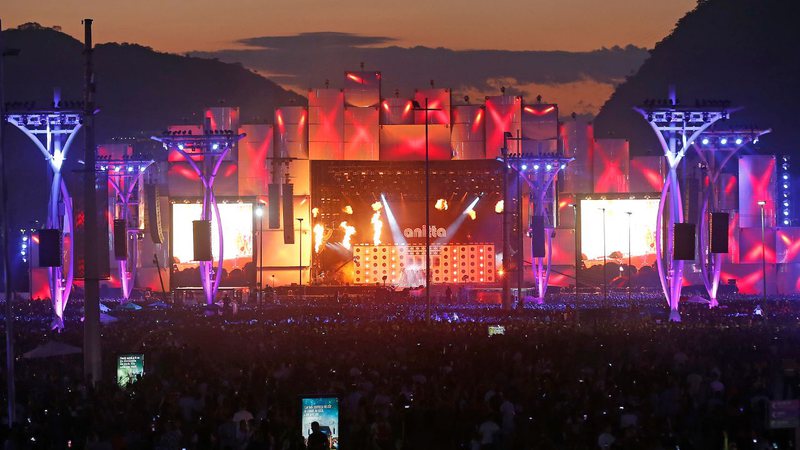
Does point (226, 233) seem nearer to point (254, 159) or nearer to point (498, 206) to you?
point (254, 159)

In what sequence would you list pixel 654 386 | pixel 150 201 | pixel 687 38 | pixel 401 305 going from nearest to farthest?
pixel 654 386
pixel 401 305
pixel 150 201
pixel 687 38

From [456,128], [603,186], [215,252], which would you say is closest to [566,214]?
[603,186]

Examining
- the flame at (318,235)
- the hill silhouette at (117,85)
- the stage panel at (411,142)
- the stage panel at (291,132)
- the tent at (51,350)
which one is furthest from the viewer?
the hill silhouette at (117,85)

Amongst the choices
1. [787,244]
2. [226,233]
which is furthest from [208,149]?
[787,244]

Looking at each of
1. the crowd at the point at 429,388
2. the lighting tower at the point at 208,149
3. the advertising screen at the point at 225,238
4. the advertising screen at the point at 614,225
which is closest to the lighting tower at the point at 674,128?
the crowd at the point at 429,388

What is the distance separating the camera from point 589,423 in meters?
21.7

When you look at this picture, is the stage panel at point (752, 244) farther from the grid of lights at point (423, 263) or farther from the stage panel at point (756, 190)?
the grid of lights at point (423, 263)

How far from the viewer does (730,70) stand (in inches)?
5659

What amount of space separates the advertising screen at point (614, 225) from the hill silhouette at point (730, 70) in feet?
133

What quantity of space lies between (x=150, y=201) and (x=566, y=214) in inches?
951

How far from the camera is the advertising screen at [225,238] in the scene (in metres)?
81.8

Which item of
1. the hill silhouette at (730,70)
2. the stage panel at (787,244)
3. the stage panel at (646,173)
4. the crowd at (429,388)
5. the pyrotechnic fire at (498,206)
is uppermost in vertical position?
the hill silhouette at (730,70)

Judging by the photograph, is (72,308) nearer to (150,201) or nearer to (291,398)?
(150,201)

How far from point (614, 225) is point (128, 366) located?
56.2 metres
